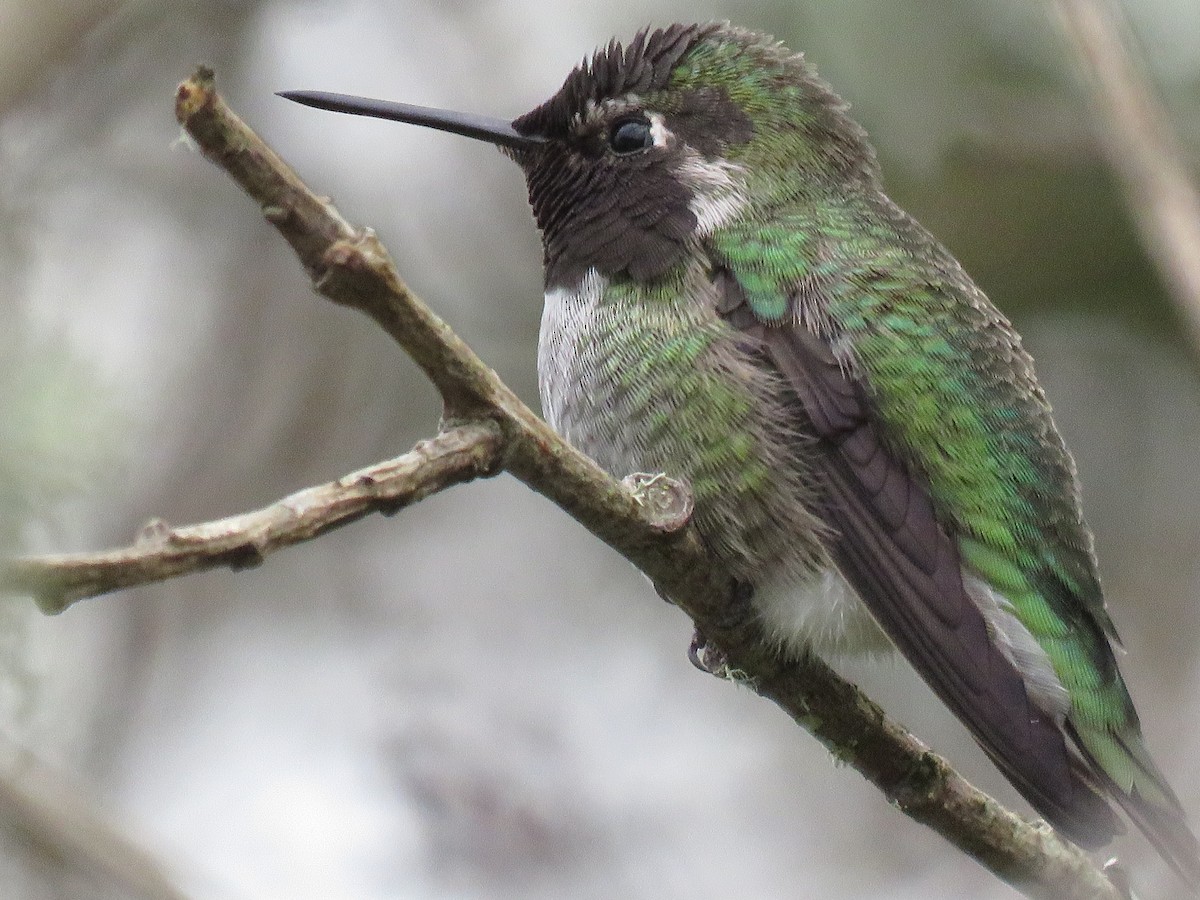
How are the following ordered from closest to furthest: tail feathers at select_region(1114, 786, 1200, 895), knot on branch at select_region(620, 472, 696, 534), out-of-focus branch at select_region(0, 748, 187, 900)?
out-of-focus branch at select_region(0, 748, 187, 900) < knot on branch at select_region(620, 472, 696, 534) < tail feathers at select_region(1114, 786, 1200, 895)

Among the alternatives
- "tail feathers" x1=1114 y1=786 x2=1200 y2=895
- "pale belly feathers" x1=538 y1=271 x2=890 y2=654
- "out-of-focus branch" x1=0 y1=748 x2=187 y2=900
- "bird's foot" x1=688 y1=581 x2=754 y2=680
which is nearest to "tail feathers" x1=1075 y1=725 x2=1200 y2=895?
"tail feathers" x1=1114 y1=786 x2=1200 y2=895

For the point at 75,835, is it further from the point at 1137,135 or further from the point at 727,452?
the point at 1137,135

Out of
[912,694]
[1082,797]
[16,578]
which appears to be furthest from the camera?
[912,694]

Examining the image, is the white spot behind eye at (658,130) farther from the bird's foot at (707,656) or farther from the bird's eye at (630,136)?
the bird's foot at (707,656)

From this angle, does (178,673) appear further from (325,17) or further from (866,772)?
(866,772)

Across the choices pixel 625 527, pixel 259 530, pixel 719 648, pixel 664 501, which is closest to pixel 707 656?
pixel 719 648

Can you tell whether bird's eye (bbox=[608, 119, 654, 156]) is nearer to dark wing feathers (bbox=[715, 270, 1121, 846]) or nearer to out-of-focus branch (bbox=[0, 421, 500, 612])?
dark wing feathers (bbox=[715, 270, 1121, 846])

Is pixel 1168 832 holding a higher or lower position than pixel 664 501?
lower

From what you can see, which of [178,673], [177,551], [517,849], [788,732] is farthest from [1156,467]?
[177,551]
